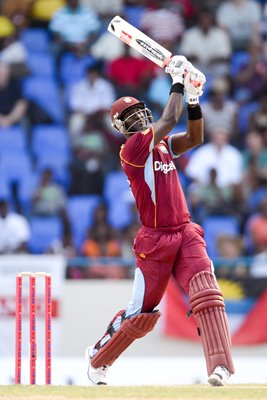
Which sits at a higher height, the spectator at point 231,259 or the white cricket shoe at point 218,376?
the spectator at point 231,259

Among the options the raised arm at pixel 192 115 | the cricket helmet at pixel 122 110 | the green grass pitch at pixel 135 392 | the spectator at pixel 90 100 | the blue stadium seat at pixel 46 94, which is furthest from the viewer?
the blue stadium seat at pixel 46 94

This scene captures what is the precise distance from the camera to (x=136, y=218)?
1373cm

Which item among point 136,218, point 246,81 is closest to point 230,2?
point 246,81

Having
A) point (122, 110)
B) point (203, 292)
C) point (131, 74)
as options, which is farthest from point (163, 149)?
point (131, 74)

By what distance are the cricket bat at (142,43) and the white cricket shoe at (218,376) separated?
7.02 ft

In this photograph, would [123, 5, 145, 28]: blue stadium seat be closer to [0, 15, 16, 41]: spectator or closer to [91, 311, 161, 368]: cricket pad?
[0, 15, 16, 41]: spectator

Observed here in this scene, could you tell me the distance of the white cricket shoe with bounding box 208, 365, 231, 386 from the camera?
7703 millimetres

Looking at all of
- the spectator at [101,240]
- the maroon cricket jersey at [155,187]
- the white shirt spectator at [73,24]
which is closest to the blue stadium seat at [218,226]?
the spectator at [101,240]

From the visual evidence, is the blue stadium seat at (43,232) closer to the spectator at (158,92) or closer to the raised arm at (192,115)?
the spectator at (158,92)

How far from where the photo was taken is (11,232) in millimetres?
13594

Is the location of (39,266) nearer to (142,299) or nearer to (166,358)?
(166,358)

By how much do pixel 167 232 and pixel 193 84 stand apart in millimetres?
1019

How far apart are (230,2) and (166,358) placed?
6.82 m

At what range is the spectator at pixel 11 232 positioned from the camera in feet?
44.3
